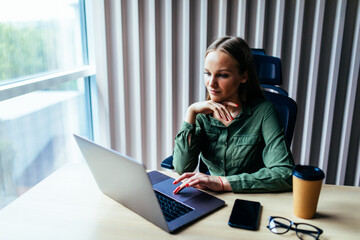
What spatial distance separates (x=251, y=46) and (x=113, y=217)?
1.60 m

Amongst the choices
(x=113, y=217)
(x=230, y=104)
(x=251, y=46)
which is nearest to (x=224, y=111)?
(x=230, y=104)

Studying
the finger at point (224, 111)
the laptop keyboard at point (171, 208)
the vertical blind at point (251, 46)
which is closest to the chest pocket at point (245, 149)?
the finger at point (224, 111)

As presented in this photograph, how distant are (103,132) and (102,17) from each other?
0.83m

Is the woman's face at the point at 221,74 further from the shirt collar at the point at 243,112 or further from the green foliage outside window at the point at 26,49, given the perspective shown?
the green foliage outside window at the point at 26,49

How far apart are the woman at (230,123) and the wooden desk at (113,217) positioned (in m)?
0.26

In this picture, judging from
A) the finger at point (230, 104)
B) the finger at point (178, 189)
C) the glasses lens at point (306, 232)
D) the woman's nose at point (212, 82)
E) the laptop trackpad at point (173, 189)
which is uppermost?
the woman's nose at point (212, 82)

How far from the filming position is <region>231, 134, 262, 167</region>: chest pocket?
1.42m

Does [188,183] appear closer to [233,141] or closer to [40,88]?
[233,141]

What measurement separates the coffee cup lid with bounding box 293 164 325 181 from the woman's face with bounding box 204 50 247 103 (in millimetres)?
502

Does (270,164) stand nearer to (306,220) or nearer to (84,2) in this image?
(306,220)

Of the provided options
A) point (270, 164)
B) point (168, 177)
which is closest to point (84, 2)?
point (168, 177)

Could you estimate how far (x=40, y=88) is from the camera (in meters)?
1.80

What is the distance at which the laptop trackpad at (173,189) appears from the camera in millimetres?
1104

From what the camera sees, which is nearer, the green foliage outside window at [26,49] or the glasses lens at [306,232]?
the glasses lens at [306,232]
